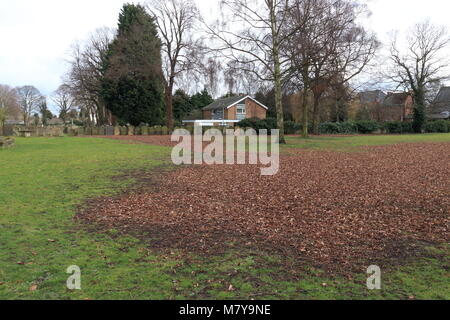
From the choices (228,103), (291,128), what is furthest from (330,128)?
(228,103)

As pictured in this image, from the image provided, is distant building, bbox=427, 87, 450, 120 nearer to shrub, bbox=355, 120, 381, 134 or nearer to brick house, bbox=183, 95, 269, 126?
shrub, bbox=355, 120, 381, 134

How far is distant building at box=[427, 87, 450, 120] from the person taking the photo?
57531 millimetres

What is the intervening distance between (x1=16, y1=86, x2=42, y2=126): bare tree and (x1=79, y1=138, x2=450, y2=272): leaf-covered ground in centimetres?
8726

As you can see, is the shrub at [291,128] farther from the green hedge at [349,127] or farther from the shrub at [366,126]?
the shrub at [366,126]

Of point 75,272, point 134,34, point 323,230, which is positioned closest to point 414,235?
point 323,230

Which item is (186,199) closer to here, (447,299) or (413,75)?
(447,299)

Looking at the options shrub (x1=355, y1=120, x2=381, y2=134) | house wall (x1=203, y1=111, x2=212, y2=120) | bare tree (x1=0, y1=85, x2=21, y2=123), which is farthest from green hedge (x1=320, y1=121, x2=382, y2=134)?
bare tree (x1=0, y1=85, x2=21, y2=123)

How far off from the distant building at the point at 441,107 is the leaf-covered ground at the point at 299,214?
55.5 metres

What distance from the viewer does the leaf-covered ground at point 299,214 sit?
205 inches

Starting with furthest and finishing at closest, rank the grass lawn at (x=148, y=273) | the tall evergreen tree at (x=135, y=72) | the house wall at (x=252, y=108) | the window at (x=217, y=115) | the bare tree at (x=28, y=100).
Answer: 1. the bare tree at (x=28, y=100)
2. the window at (x=217, y=115)
3. the house wall at (x=252, y=108)
4. the tall evergreen tree at (x=135, y=72)
5. the grass lawn at (x=148, y=273)

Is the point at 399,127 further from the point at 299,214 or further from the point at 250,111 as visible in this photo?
the point at 299,214

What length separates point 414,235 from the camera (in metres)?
5.66

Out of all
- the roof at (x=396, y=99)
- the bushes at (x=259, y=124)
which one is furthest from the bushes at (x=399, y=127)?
the bushes at (x=259, y=124)

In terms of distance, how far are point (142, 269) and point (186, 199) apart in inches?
151
